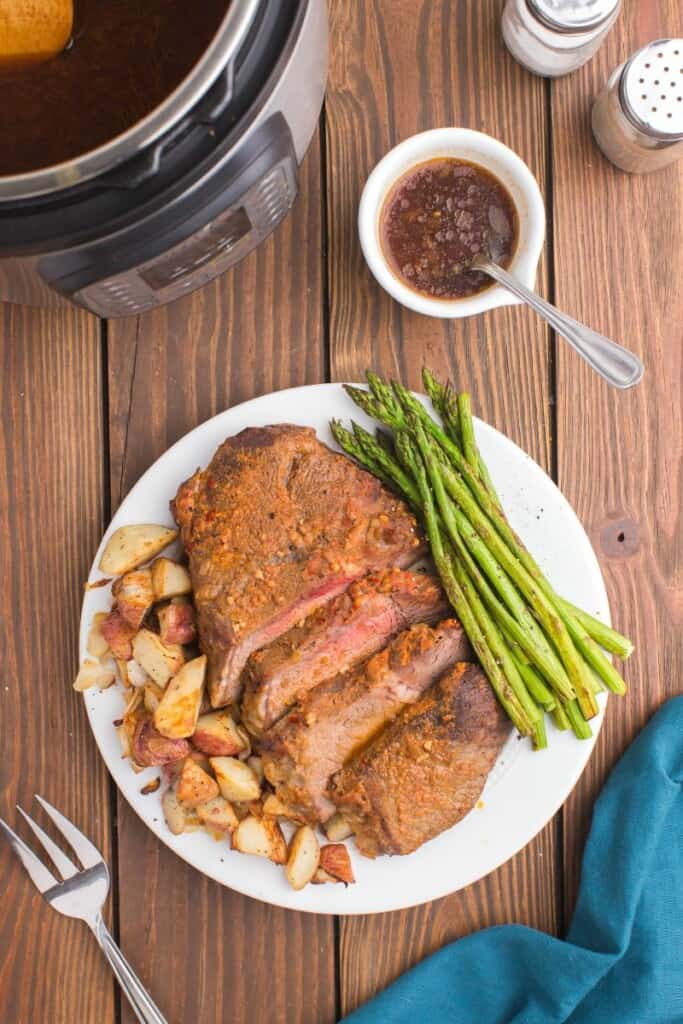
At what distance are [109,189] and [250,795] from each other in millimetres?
1171

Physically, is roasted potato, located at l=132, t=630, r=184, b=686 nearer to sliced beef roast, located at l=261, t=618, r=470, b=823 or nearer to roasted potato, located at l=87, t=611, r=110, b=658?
roasted potato, located at l=87, t=611, r=110, b=658

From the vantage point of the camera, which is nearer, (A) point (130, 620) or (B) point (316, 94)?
(B) point (316, 94)

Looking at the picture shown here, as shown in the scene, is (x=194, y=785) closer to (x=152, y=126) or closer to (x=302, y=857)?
(x=302, y=857)

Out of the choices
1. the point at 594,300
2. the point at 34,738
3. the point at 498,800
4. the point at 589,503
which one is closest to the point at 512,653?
the point at 498,800

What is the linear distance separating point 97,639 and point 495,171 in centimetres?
130

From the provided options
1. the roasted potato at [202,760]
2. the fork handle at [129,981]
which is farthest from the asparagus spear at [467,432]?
the fork handle at [129,981]

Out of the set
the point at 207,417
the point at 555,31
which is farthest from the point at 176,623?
the point at 555,31

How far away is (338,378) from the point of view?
2186 millimetres

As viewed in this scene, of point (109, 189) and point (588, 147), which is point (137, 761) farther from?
point (588, 147)

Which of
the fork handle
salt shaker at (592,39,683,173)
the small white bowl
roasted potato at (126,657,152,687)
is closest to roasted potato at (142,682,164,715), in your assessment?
roasted potato at (126,657,152,687)

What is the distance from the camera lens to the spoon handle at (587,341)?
6.42 feet

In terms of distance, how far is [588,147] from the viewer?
221 cm

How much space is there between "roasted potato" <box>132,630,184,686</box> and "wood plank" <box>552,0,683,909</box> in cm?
97

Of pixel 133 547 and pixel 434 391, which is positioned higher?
pixel 434 391
